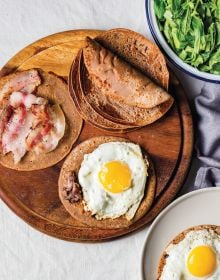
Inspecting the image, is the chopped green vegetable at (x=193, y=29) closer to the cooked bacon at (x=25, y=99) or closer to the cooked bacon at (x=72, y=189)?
the cooked bacon at (x=25, y=99)

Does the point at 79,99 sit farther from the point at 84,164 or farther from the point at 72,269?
the point at 72,269

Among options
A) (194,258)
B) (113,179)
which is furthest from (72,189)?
(194,258)

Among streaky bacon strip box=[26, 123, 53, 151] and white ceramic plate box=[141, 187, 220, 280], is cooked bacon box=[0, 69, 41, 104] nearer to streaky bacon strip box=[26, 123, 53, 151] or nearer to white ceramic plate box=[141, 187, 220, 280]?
streaky bacon strip box=[26, 123, 53, 151]

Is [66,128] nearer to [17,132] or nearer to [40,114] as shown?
[40,114]

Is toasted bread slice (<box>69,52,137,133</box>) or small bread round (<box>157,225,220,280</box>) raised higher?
toasted bread slice (<box>69,52,137,133</box>)

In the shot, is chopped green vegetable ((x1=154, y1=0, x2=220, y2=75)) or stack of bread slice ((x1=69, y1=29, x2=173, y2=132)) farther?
stack of bread slice ((x1=69, y1=29, x2=173, y2=132))

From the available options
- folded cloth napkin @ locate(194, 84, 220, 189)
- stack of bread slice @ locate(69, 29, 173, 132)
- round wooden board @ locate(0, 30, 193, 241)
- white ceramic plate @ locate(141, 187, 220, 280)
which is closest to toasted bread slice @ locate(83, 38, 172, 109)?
stack of bread slice @ locate(69, 29, 173, 132)

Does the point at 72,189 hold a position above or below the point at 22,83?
below
